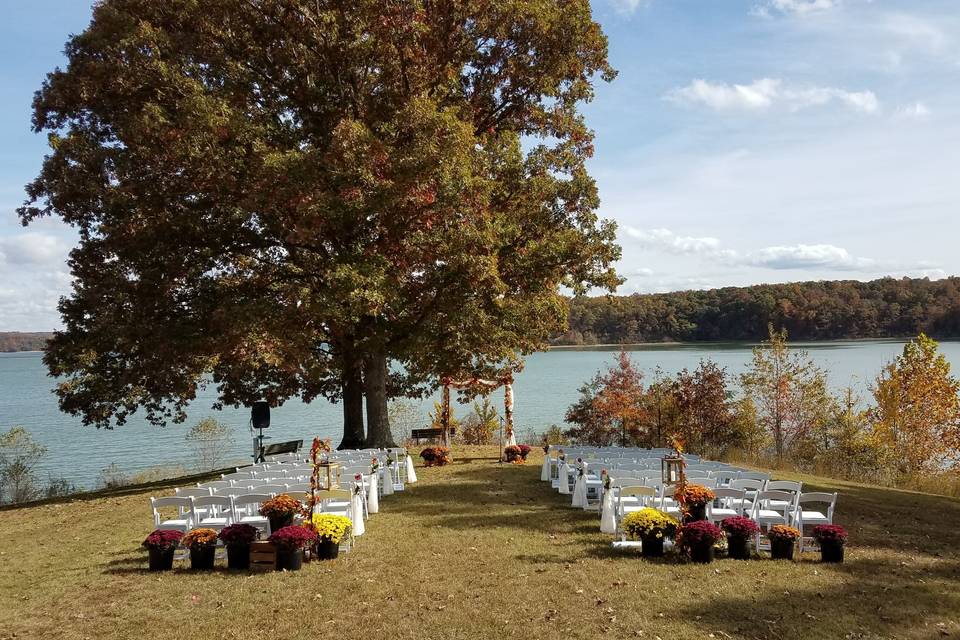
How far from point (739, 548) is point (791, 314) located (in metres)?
68.5

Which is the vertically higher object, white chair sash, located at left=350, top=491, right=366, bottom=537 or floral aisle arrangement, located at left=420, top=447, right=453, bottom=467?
white chair sash, located at left=350, top=491, right=366, bottom=537

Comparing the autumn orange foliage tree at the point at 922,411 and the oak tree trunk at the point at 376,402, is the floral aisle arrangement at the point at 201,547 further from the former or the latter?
the autumn orange foliage tree at the point at 922,411

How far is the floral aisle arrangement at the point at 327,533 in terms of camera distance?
892 cm

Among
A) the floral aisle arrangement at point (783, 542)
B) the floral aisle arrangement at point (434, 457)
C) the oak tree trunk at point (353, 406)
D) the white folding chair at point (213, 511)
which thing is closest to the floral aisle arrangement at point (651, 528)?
the floral aisle arrangement at point (783, 542)

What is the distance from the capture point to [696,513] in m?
9.08

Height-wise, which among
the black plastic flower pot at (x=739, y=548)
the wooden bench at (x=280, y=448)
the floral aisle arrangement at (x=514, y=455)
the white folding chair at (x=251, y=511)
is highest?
the white folding chair at (x=251, y=511)

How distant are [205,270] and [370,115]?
5.93 metres

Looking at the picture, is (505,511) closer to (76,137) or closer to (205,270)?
(205,270)

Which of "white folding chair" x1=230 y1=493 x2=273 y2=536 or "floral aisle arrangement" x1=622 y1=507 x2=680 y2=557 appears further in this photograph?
"white folding chair" x1=230 y1=493 x2=273 y2=536

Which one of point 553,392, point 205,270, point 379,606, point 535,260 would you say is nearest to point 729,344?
point 553,392

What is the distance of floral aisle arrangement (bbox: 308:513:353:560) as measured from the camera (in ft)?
29.3

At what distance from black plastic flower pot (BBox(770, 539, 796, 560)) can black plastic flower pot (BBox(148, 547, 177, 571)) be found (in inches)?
298

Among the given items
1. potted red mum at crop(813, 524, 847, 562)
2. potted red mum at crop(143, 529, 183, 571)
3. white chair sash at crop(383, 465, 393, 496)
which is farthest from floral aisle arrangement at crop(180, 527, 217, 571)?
potted red mum at crop(813, 524, 847, 562)

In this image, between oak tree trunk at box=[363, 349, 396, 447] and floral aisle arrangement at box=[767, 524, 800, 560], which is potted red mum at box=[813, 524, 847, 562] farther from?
oak tree trunk at box=[363, 349, 396, 447]
